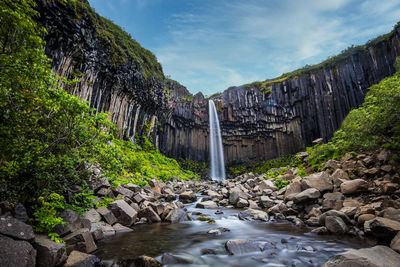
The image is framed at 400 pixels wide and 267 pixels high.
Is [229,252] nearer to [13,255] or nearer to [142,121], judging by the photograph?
[13,255]

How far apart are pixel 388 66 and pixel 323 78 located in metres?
8.59

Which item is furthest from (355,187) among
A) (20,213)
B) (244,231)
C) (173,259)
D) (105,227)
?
(20,213)

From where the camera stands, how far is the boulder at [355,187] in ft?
25.9

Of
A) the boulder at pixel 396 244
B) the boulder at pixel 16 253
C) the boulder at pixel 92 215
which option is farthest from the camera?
the boulder at pixel 92 215

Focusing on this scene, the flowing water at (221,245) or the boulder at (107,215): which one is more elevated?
the boulder at (107,215)

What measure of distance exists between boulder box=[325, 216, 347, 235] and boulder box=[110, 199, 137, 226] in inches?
275

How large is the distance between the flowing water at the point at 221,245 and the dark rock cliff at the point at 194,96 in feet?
47.7

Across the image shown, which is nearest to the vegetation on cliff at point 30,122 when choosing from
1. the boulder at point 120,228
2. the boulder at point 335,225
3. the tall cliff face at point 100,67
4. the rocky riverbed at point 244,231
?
the rocky riverbed at point 244,231

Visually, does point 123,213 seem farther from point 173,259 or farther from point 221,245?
point 221,245

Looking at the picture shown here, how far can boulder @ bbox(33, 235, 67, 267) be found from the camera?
348 cm

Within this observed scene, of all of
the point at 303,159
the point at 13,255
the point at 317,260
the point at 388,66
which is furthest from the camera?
the point at 388,66

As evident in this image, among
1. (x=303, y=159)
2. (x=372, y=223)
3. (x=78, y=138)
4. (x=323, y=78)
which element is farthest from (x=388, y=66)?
(x=78, y=138)

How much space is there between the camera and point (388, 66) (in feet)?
86.0

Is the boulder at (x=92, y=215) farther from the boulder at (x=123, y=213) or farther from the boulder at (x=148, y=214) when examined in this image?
the boulder at (x=148, y=214)
